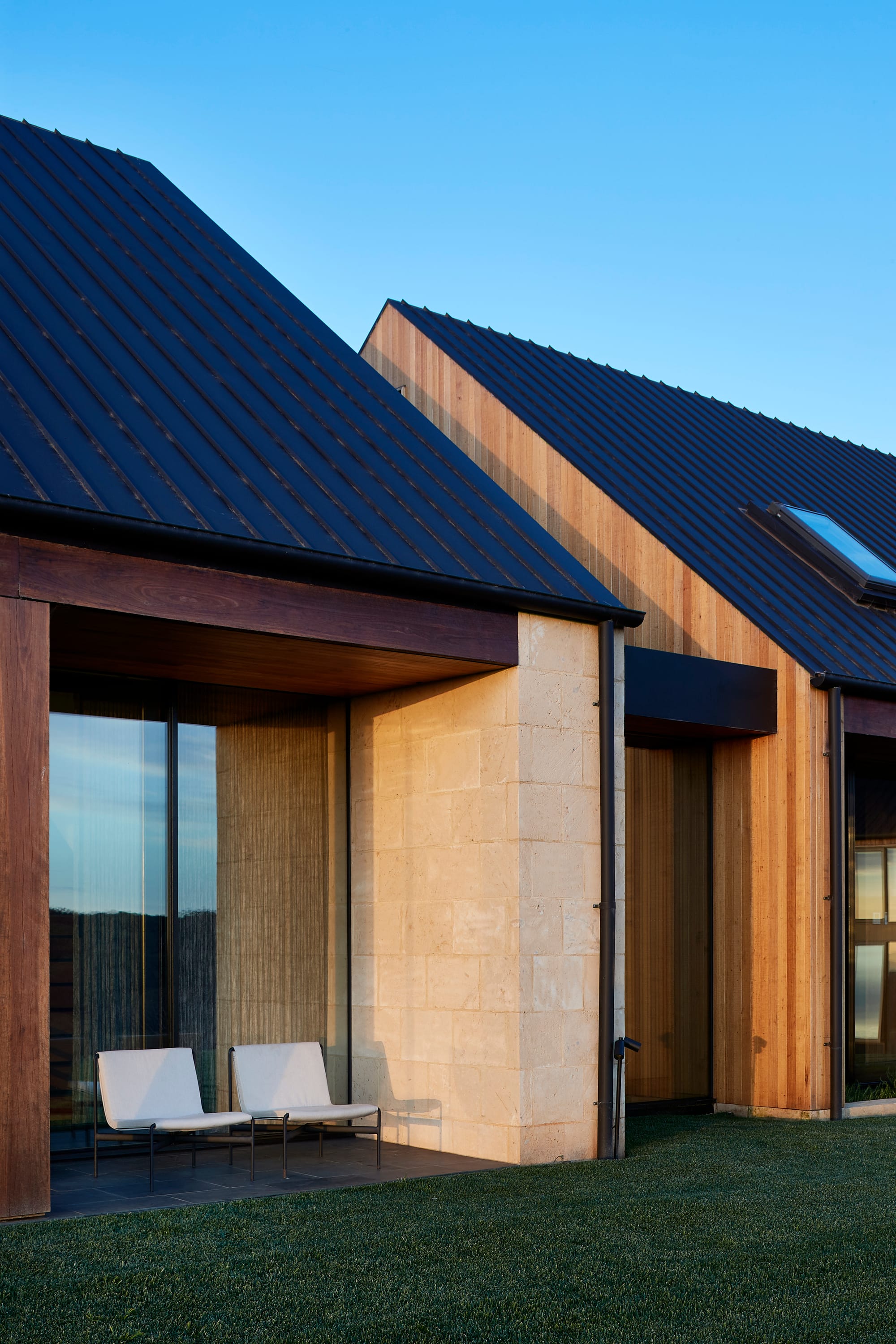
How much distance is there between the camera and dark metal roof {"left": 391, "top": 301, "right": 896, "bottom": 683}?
12.6 m

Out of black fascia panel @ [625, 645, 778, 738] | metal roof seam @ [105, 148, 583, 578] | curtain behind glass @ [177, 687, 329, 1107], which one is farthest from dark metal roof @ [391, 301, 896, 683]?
curtain behind glass @ [177, 687, 329, 1107]

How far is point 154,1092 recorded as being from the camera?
863 centimetres

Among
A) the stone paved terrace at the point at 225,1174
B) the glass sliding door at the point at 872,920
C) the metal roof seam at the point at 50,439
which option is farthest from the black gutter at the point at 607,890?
the glass sliding door at the point at 872,920

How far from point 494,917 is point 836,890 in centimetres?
360


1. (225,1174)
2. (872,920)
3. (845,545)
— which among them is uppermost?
(845,545)

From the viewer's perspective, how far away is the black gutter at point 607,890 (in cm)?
923

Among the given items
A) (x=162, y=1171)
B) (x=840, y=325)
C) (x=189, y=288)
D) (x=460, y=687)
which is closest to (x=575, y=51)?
(x=189, y=288)

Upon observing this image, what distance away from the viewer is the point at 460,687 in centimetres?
970

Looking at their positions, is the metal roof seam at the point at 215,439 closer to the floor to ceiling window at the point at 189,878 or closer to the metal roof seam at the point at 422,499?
the metal roof seam at the point at 422,499

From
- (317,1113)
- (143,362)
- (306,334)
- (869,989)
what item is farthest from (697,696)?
(143,362)

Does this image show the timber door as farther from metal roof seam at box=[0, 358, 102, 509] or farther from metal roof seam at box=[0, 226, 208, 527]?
metal roof seam at box=[0, 358, 102, 509]

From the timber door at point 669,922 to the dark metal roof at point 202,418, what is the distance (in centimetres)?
320

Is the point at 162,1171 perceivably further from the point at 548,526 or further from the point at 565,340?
the point at 565,340

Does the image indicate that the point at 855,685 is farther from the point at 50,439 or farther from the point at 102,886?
the point at 50,439
